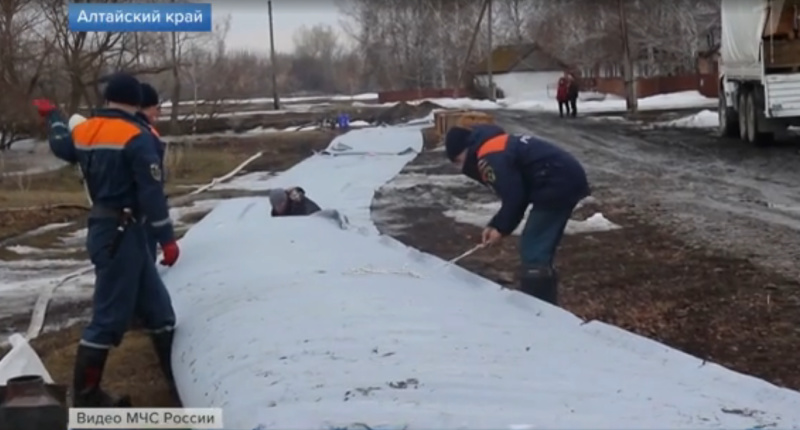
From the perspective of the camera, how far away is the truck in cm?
2039

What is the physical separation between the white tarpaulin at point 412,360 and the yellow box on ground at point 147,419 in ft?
0.38

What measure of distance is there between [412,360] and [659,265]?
18.3ft

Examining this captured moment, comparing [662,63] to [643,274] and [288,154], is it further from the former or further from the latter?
[643,274]

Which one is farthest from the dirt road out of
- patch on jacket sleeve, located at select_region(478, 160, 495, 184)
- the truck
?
patch on jacket sleeve, located at select_region(478, 160, 495, 184)

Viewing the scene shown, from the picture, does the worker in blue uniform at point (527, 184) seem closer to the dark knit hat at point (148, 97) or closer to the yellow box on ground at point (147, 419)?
the dark knit hat at point (148, 97)

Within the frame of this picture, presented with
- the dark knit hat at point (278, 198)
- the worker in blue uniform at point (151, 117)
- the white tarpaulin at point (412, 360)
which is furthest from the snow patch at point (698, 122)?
the worker in blue uniform at point (151, 117)

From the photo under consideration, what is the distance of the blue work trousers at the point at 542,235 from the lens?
724 centimetres

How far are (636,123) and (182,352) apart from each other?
28581 millimetres

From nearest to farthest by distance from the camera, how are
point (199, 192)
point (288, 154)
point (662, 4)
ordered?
1. point (199, 192)
2. point (288, 154)
3. point (662, 4)

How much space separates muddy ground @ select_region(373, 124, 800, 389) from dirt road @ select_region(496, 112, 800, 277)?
2.1 inches

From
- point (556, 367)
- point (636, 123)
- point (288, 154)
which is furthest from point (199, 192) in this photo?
point (636, 123)

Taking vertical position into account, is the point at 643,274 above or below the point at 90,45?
below

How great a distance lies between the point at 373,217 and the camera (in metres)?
13.6

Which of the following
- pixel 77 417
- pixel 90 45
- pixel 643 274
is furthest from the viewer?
pixel 90 45
